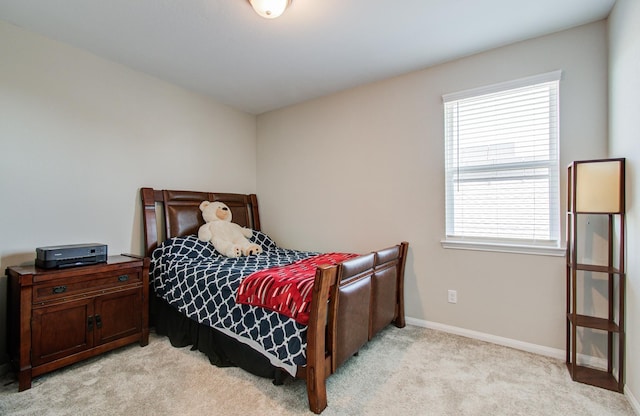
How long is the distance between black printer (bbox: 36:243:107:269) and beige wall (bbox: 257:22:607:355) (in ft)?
6.63

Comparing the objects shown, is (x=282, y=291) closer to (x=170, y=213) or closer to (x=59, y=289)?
(x=59, y=289)

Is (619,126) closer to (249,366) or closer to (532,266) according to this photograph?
(532,266)

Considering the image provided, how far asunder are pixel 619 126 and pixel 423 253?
5.42ft

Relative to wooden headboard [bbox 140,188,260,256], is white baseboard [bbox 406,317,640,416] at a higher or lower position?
lower

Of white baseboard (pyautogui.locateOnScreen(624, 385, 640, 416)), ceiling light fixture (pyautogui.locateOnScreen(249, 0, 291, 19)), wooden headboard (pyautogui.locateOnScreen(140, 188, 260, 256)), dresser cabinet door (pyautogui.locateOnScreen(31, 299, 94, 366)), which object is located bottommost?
white baseboard (pyautogui.locateOnScreen(624, 385, 640, 416))

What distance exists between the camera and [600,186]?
1908mm

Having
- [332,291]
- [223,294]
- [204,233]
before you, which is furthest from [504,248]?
[204,233]

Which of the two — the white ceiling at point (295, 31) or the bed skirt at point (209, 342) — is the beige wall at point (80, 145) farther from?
the bed skirt at point (209, 342)

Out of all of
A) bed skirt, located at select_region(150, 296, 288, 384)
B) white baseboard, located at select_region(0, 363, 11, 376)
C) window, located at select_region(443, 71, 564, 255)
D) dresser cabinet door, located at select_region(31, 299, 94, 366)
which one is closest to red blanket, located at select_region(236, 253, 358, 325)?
bed skirt, located at select_region(150, 296, 288, 384)

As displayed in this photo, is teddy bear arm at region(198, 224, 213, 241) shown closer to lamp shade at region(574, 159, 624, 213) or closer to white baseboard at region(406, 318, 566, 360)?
white baseboard at region(406, 318, 566, 360)

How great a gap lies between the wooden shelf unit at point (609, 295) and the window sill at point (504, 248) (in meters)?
0.18

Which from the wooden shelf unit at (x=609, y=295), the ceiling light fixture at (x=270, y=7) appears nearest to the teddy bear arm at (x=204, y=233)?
the ceiling light fixture at (x=270, y=7)

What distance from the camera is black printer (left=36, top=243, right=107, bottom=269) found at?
210 cm

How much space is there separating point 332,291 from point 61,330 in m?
1.94
